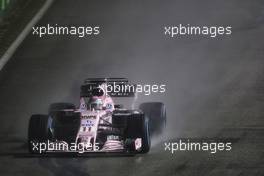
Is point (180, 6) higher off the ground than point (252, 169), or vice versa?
point (180, 6)

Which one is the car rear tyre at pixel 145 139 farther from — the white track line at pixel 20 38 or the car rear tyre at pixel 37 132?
the white track line at pixel 20 38

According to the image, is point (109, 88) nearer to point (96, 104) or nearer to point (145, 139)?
point (96, 104)

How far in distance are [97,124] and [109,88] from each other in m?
0.73

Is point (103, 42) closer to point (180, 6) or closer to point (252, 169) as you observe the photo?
point (180, 6)

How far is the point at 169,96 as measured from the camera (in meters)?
17.7

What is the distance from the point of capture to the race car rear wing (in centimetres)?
1755

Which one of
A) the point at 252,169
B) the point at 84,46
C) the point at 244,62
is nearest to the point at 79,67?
the point at 84,46

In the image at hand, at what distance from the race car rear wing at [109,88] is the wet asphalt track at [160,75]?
261 mm

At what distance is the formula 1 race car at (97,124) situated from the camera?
1695cm

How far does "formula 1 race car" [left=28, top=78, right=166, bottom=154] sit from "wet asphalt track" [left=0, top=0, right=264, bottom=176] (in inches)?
7.5

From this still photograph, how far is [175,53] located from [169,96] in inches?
68.6

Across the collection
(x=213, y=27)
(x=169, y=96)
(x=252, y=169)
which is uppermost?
(x=213, y=27)

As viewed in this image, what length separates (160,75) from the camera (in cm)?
1842

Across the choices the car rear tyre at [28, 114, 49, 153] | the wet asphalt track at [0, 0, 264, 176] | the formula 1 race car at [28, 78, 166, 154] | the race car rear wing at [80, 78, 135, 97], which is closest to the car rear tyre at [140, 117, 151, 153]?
the formula 1 race car at [28, 78, 166, 154]
